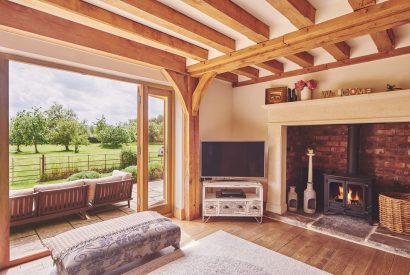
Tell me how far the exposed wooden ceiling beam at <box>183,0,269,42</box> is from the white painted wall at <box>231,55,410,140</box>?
5.22 feet

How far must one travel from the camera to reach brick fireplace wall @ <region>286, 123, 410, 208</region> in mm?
3105

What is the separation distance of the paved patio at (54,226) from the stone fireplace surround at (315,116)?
6.16ft

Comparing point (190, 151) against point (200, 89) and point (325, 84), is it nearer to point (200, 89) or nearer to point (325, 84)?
point (200, 89)

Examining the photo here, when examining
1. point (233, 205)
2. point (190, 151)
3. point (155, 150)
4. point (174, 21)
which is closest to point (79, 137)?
point (155, 150)

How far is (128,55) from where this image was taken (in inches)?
102

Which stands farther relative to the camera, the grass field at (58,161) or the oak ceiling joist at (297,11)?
the grass field at (58,161)

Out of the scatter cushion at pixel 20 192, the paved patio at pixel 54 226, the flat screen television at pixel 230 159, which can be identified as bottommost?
the paved patio at pixel 54 226

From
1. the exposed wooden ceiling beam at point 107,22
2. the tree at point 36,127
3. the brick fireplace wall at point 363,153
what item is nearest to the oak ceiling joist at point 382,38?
the brick fireplace wall at point 363,153

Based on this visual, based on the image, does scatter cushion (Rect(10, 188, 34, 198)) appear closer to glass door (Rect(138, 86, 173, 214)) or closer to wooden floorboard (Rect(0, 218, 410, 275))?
wooden floorboard (Rect(0, 218, 410, 275))

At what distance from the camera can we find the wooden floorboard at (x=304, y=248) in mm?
2242

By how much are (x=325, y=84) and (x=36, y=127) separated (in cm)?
570

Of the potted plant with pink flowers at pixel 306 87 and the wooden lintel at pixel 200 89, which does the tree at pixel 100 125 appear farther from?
the potted plant with pink flowers at pixel 306 87

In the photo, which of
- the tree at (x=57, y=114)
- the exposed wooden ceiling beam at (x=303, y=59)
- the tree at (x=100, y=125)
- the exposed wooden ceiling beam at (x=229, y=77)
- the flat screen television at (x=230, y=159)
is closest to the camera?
the exposed wooden ceiling beam at (x=303, y=59)

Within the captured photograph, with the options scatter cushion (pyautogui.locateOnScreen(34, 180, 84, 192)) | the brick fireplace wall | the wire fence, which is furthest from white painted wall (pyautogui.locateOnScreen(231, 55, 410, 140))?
scatter cushion (pyautogui.locateOnScreen(34, 180, 84, 192))
